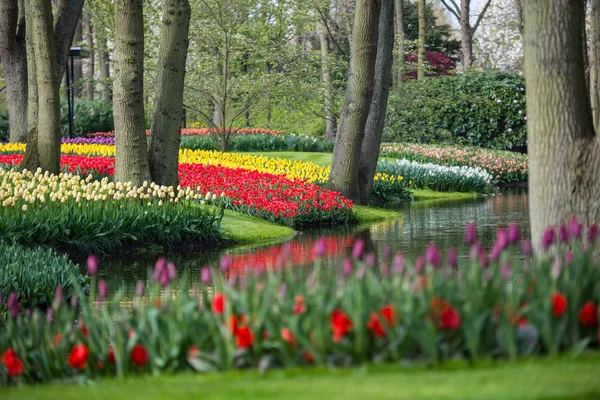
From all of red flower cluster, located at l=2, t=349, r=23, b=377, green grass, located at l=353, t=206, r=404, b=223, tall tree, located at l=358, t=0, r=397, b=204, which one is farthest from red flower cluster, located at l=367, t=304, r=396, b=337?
tall tree, located at l=358, t=0, r=397, b=204

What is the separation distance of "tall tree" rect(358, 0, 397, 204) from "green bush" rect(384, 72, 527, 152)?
51.0 ft

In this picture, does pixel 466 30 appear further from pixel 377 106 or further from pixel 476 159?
pixel 377 106

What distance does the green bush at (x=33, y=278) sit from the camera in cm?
909

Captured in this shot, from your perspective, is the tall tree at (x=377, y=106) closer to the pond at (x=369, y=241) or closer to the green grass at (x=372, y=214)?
the green grass at (x=372, y=214)

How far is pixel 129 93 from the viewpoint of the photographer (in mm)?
14648

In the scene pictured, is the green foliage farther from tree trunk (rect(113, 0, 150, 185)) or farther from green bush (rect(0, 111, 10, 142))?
tree trunk (rect(113, 0, 150, 185))

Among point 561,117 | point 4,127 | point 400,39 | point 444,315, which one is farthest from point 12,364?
point 4,127

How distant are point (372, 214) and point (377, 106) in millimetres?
2443

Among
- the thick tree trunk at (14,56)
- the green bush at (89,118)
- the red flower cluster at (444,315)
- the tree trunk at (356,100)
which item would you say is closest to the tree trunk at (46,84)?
the tree trunk at (356,100)

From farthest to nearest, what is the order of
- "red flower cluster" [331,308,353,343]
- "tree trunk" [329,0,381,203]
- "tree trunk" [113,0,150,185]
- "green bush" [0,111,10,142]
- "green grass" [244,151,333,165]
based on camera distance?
1. "green bush" [0,111,10,142]
2. "green grass" [244,151,333,165]
3. "tree trunk" [329,0,381,203]
4. "tree trunk" [113,0,150,185]
5. "red flower cluster" [331,308,353,343]

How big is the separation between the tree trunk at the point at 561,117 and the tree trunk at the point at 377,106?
1255cm

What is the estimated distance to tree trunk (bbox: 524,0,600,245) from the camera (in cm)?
727

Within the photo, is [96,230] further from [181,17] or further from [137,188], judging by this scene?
[181,17]

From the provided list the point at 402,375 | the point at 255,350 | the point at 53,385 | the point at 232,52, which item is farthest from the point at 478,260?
the point at 232,52
